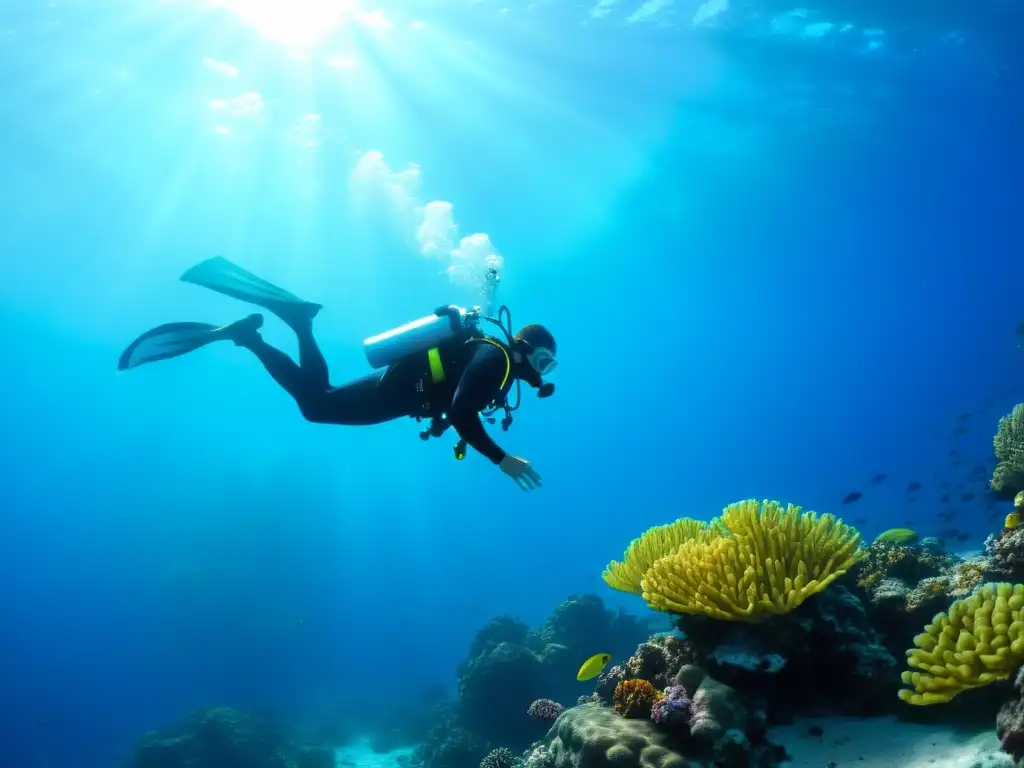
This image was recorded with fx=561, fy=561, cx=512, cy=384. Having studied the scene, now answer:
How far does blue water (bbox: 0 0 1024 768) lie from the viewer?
28625 mm

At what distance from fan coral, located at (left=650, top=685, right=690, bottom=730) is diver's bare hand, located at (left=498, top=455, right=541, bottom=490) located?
2.14 m

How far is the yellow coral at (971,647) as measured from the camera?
3.29m

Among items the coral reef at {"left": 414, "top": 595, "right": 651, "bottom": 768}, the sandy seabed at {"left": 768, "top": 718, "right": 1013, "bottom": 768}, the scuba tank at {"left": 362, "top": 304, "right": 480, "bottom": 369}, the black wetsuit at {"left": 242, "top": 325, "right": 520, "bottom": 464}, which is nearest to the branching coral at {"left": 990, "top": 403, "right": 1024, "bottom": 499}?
the sandy seabed at {"left": 768, "top": 718, "right": 1013, "bottom": 768}

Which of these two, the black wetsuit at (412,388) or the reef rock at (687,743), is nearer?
the reef rock at (687,743)

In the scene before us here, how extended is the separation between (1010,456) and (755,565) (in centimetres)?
682

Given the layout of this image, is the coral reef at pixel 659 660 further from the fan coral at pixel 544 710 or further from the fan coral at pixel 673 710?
the fan coral at pixel 544 710

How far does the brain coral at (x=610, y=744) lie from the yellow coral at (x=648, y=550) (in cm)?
115

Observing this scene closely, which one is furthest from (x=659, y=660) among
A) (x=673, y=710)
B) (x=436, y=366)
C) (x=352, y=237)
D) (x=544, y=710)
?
(x=352, y=237)

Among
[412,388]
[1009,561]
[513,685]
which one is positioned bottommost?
[1009,561]

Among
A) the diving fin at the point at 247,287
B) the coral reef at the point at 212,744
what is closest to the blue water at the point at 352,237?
the coral reef at the point at 212,744

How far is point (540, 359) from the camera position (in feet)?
19.5

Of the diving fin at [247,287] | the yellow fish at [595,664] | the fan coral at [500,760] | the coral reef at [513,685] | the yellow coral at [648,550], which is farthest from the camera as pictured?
the coral reef at [513,685]

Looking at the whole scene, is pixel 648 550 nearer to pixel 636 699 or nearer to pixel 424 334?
pixel 636 699

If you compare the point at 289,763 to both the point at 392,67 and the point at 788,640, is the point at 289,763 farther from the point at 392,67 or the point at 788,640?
the point at 392,67
